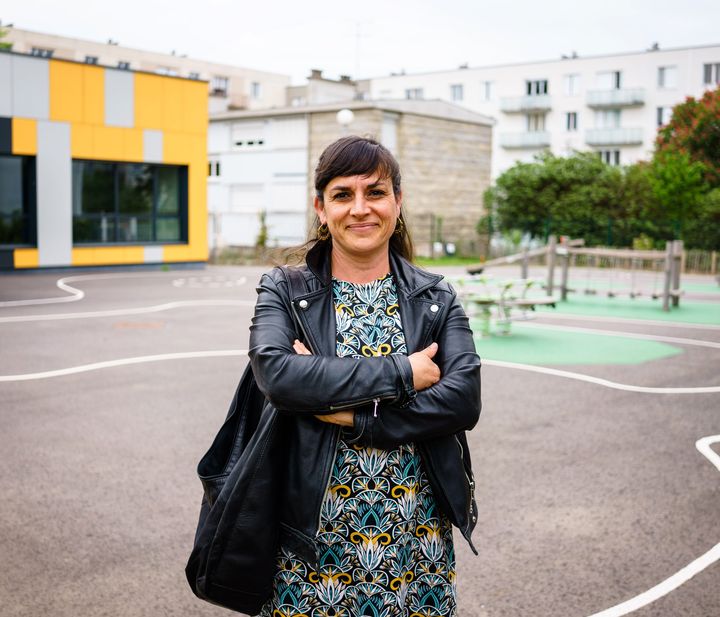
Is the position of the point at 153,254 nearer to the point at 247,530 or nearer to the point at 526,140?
the point at 247,530

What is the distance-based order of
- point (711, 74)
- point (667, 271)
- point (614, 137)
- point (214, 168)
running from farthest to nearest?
point (614, 137) < point (711, 74) < point (214, 168) < point (667, 271)

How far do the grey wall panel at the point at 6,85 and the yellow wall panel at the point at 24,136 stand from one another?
35cm

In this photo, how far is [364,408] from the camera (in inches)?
99.8

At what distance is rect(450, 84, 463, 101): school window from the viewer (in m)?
72.5

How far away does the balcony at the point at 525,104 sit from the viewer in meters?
66.2

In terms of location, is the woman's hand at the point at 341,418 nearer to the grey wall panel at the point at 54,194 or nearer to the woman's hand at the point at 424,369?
the woman's hand at the point at 424,369

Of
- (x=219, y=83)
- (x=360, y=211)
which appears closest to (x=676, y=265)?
(x=360, y=211)

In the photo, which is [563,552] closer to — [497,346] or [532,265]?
[497,346]

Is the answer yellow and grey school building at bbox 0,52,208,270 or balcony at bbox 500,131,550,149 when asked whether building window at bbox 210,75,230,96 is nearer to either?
balcony at bbox 500,131,550,149

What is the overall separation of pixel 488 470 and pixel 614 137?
6052cm

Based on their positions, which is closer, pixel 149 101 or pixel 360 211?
pixel 360 211

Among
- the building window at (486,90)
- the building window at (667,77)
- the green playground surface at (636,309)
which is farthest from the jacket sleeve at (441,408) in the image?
the building window at (486,90)

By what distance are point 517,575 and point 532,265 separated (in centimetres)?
3198

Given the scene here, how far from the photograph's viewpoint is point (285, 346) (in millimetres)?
2650
